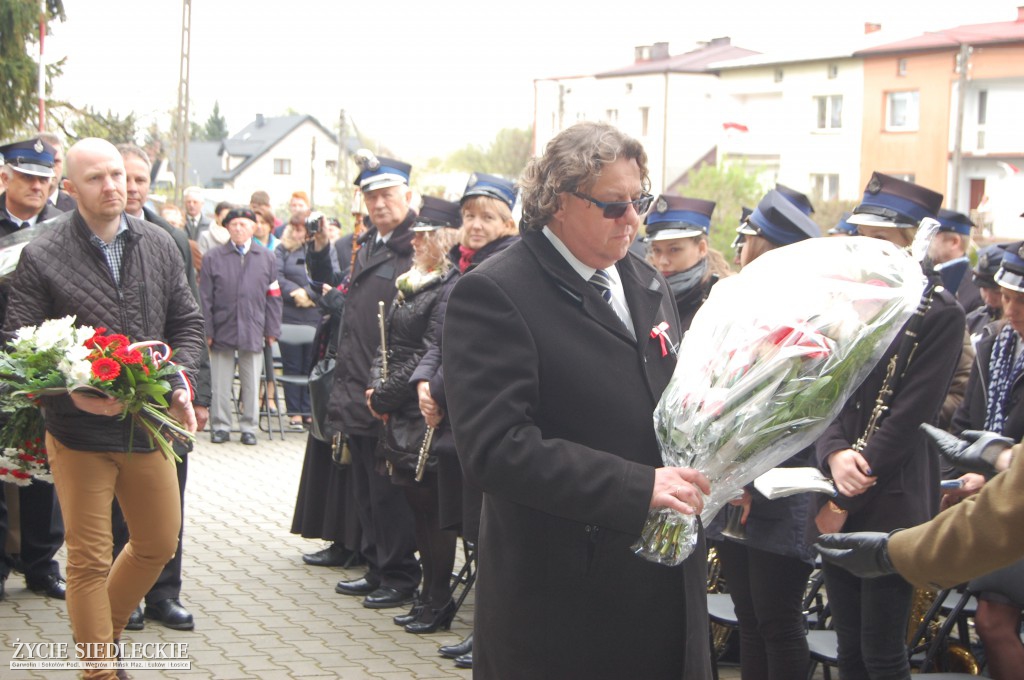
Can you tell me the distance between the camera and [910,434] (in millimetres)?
4152

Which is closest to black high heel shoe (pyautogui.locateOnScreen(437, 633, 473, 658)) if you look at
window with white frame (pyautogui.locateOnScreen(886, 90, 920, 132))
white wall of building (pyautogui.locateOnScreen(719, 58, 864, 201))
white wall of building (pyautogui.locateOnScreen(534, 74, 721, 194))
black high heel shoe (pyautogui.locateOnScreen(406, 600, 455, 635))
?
black high heel shoe (pyautogui.locateOnScreen(406, 600, 455, 635))

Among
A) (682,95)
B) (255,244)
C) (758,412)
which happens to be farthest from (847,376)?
(682,95)

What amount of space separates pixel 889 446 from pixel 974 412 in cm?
161

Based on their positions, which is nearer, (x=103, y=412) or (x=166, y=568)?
(x=103, y=412)

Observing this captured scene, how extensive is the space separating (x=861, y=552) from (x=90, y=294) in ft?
11.3

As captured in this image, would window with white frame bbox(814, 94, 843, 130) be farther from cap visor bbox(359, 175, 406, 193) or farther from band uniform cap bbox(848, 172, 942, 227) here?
band uniform cap bbox(848, 172, 942, 227)

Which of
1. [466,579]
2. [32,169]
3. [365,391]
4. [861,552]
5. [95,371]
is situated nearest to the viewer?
[861,552]

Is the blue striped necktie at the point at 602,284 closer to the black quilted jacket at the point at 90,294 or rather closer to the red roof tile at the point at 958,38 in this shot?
the black quilted jacket at the point at 90,294

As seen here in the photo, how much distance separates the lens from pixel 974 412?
554 cm

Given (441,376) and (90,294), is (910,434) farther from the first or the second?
(90,294)

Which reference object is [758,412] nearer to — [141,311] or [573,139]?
[573,139]

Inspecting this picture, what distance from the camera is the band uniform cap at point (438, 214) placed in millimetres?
6445

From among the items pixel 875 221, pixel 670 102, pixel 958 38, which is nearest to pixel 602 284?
pixel 875 221

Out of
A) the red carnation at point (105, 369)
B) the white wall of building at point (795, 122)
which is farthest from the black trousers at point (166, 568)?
the white wall of building at point (795, 122)
